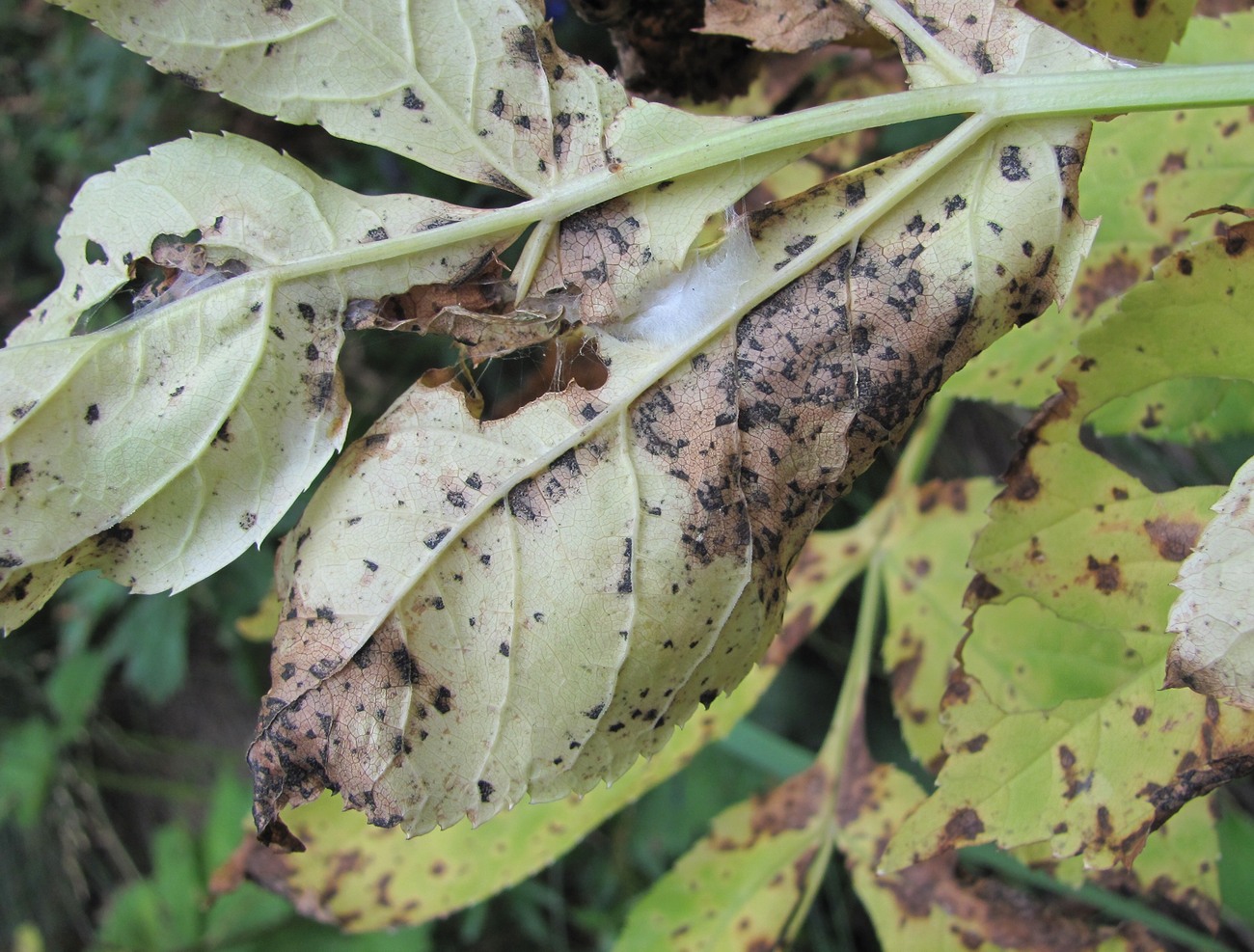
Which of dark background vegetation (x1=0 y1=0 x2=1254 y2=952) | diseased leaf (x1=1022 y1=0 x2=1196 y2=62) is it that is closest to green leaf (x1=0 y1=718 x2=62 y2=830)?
dark background vegetation (x1=0 y1=0 x2=1254 y2=952)

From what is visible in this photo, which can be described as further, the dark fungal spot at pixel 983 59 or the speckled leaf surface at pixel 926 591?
the speckled leaf surface at pixel 926 591

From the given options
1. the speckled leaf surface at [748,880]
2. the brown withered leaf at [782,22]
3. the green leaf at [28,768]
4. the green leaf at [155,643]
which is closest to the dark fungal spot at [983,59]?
the brown withered leaf at [782,22]

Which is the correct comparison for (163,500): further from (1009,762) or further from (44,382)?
(1009,762)

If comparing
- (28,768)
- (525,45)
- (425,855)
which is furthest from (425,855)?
(28,768)

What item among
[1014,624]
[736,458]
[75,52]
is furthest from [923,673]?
[75,52]

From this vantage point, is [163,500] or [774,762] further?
[774,762]

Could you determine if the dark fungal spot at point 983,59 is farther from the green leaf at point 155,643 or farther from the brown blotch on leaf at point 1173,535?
the green leaf at point 155,643
